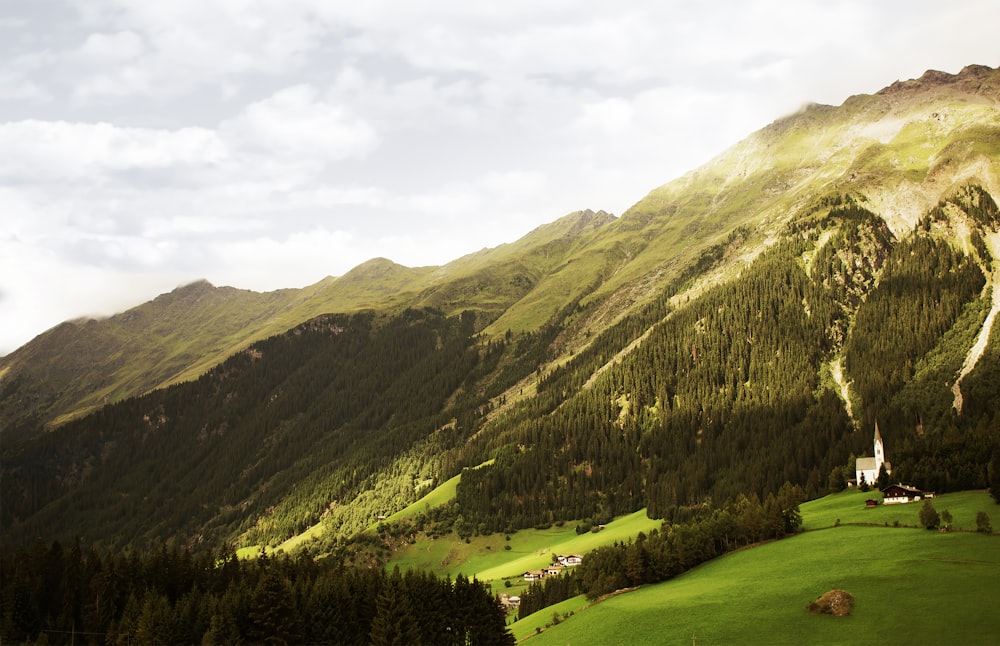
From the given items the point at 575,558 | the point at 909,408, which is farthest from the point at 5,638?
the point at 909,408

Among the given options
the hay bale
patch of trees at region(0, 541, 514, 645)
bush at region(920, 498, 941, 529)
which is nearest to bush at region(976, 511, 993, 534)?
bush at region(920, 498, 941, 529)

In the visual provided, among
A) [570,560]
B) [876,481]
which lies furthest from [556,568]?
[876,481]

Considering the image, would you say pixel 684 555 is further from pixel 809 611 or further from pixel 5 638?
pixel 5 638

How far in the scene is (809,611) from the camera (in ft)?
257

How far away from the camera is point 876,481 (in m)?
134

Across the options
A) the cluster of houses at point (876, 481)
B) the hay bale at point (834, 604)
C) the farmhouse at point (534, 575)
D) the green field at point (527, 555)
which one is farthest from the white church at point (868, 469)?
the hay bale at point (834, 604)

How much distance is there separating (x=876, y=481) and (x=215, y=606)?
116533mm

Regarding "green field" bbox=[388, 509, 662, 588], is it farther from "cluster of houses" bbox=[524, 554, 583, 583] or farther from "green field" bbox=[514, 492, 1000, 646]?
"green field" bbox=[514, 492, 1000, 646]

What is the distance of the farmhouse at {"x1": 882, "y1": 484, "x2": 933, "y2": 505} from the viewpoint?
112812 millimetres

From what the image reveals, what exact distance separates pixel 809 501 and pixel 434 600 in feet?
310

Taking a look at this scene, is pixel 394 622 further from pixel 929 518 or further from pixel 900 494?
pixel 900 494

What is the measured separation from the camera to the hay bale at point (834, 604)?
76.0 m

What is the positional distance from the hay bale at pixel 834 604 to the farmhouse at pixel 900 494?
1691 inches

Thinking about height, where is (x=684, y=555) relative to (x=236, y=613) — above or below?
below
